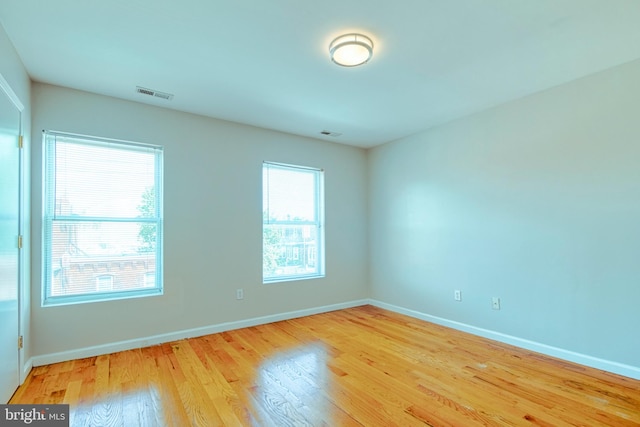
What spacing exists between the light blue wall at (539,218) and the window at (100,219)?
3273mm

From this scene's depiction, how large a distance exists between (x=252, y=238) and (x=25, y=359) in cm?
229

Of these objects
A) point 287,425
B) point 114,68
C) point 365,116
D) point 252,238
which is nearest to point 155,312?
point 252,238

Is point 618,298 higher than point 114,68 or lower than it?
lower

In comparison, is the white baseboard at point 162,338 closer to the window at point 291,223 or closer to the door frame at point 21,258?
the door frame at point 21,258

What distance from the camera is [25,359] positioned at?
2.56m

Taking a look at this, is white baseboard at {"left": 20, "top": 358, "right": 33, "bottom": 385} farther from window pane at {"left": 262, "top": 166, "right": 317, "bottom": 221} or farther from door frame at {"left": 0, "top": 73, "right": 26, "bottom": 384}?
window pane at {"left": 262, "top": 166, "right": 317, "bottom": 221}

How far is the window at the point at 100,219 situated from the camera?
9.47 feet

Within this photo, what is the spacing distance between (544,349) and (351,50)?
3.23m

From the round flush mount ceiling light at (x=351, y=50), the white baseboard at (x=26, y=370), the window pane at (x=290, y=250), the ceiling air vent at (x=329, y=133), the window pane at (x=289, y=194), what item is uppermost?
the round flush mount ceiling light at (x=351, y=50)

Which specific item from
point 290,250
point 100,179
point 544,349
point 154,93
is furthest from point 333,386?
point 154,93

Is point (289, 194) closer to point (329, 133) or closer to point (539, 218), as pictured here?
point (329, 133)

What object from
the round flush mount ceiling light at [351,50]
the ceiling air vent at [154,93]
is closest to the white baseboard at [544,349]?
the round flush mount ceiling light at [351,50]

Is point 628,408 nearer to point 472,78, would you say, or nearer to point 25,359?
point 472,78

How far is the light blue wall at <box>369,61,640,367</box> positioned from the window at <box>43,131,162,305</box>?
10.7ft
